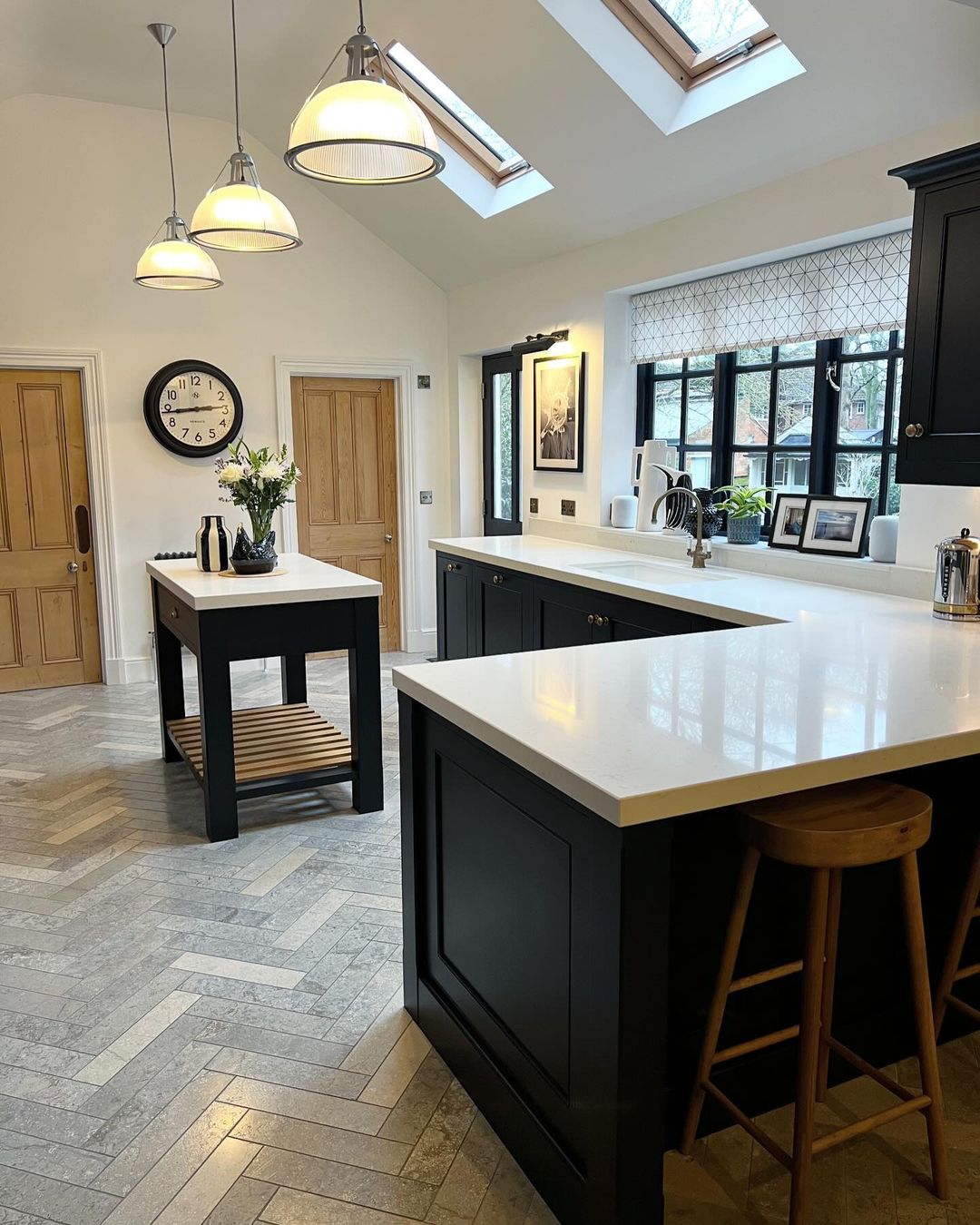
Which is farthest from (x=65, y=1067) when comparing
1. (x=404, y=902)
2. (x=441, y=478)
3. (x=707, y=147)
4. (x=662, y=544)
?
(x=441, y=478)

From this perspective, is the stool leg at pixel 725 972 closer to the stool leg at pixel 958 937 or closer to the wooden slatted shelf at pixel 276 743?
the stool leg at pixel 958 937

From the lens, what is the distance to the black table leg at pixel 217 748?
346cm

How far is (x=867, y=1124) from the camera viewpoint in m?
1.71

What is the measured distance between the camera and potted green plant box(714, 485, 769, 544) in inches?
164

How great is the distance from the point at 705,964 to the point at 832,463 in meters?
2.69

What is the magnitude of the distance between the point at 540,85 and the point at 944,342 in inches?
87.1

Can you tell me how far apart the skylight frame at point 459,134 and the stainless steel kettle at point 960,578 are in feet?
9.86

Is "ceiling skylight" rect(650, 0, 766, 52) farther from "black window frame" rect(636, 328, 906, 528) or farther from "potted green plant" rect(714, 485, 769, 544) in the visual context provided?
"potted green plant" rect(714, 485, 769, 544)

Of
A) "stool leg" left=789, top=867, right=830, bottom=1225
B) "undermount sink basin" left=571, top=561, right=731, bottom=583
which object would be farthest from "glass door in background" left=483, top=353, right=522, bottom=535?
"stool leg" left=789, top=867, right=830, bottom=1225

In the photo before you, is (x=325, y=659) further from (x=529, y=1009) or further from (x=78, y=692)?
(x=529, y=1009)

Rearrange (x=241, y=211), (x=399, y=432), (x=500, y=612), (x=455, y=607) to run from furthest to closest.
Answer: (x=399, y=432), (x=455, y=607), (x=500, y=612), (x=241, y=211)

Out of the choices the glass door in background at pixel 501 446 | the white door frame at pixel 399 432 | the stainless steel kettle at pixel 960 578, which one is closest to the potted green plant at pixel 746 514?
the stainless steel kettle at pixel 960 578

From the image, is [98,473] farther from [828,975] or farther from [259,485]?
[828,975]

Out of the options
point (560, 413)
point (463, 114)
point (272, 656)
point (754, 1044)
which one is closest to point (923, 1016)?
point (754, 1044)
